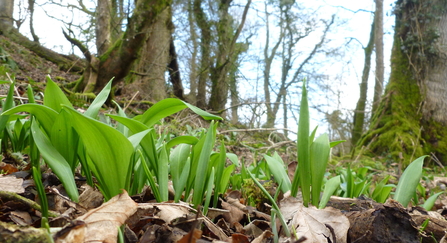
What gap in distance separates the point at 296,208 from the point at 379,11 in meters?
13.7

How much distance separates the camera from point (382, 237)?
966mm

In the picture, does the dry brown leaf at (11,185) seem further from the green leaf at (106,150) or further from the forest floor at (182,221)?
the green leaf at (106,150)

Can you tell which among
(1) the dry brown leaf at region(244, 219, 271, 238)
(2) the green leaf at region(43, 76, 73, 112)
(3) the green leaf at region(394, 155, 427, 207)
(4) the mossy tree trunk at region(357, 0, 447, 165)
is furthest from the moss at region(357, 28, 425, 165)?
(2) the green leaf at region(43, 76, 73, 112)

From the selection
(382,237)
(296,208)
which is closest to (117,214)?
(296,208)

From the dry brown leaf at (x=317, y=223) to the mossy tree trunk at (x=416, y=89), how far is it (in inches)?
238

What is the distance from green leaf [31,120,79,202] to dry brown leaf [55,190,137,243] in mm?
196

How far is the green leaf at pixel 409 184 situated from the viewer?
1531 millimetres

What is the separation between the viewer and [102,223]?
81 centimetres

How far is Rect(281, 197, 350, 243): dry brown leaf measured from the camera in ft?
3.30

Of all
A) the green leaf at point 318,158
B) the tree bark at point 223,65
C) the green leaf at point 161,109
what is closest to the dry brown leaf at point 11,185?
the green leaf at point 161,109

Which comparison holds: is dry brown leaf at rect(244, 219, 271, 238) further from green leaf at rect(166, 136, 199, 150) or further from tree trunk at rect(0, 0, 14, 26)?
tree trunk at rect(0, 0, 14, 26)

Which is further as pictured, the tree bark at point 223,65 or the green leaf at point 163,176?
the tree bark at point 223,65

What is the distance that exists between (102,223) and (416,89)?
309 inches

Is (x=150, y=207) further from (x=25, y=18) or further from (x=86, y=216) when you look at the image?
(x=25, y=18)
